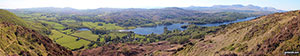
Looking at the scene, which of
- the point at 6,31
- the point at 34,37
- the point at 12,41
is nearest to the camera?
the point at 12,41

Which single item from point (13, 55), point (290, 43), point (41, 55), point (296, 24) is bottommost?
point (41, 55)

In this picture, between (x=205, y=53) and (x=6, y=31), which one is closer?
(x=205, y=53)

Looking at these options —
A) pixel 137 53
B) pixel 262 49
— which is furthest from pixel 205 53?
pixel 137 53

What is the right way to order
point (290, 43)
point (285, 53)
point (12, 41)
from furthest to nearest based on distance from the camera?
Result: 1. point (12, 41)
2. point (290, 43)
3. point (285, 53)

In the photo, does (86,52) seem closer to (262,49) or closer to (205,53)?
(205,53)

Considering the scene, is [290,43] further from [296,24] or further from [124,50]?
[124,50]

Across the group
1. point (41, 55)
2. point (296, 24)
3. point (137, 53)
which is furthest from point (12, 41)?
point (296, 24)

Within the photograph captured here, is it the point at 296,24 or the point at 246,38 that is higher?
the point at 296,24

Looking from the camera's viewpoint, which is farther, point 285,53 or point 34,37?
point 34,37

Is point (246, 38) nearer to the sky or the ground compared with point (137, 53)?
nearer to the sky
